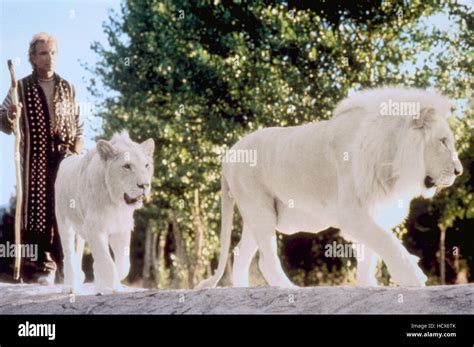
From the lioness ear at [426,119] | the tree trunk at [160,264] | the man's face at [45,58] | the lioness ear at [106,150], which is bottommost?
the tree trunk at [160,264]

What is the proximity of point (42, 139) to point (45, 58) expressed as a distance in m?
0.55

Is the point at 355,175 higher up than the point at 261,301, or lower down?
higher up

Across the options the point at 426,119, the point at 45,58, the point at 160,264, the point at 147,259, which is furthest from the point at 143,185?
the point at 160,264

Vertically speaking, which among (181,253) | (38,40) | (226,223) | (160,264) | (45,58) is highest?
(38,40)

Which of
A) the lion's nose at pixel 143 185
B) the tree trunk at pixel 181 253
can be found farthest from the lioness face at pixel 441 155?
the tree trunk at pixel 181 253

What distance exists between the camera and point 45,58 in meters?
6.28

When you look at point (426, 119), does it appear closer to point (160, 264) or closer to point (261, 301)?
point (261, 301)

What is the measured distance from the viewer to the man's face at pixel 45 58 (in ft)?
20.5

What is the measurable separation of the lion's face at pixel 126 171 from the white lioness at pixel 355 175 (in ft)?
2.04

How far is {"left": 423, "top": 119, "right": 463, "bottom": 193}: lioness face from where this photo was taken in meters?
4.89

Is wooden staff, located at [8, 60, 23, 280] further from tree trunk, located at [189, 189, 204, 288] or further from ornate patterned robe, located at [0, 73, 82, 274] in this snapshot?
tree trunk, located at [189, 189, 204, 288]

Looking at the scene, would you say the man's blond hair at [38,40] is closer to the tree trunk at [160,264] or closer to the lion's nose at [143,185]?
the lion's nose at [143,185]

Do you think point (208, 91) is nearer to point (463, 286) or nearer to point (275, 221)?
point (275, 221)
